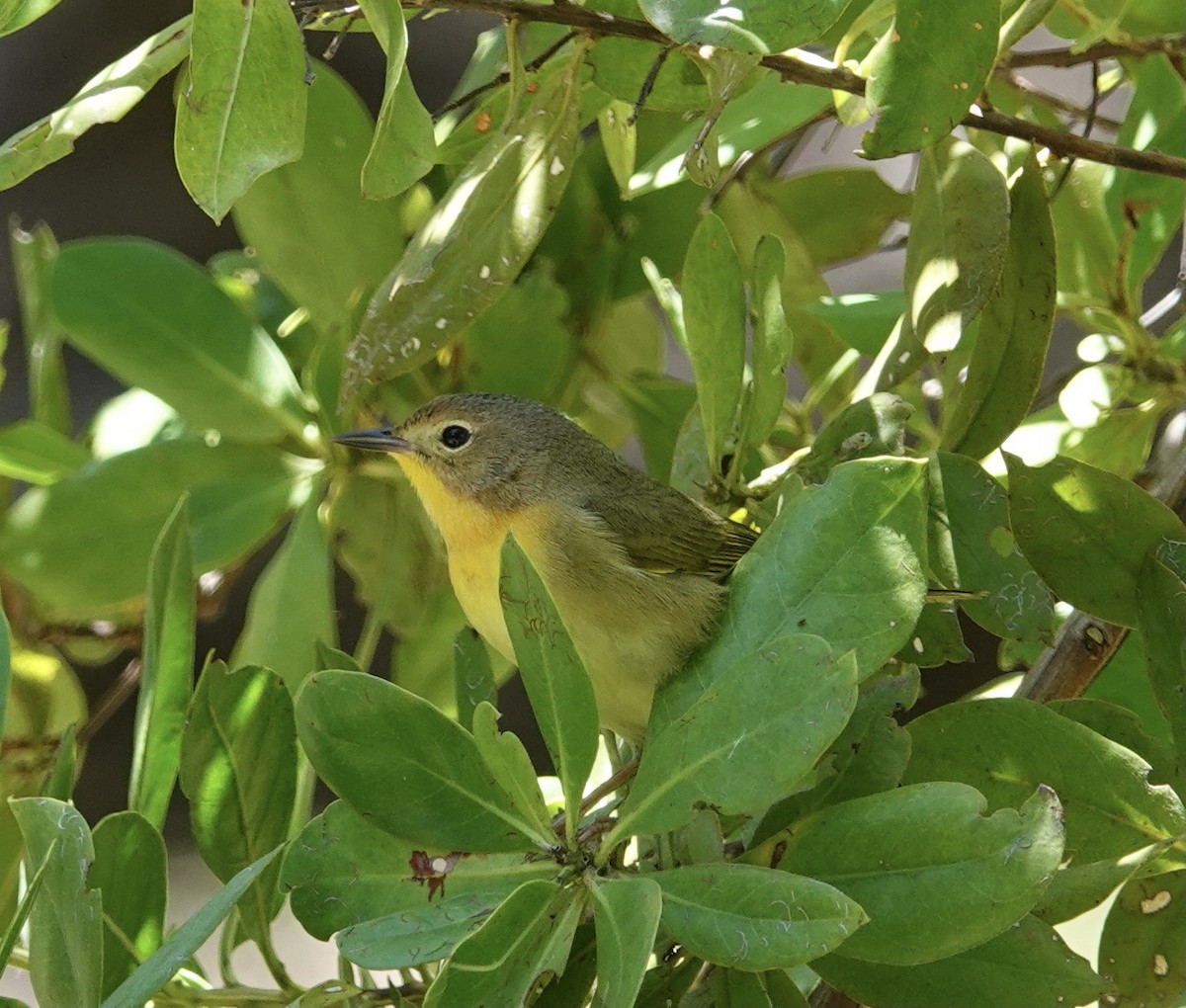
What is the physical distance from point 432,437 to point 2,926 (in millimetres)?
954

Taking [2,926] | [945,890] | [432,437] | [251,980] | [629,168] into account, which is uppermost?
[629,168]

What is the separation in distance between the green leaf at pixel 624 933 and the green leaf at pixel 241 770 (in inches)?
18.0

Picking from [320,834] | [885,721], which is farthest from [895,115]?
[320,834]

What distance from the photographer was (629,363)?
2109 mm


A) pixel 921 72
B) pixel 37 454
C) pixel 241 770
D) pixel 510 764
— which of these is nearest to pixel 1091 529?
pixel 921 72

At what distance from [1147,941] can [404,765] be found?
2.54ft

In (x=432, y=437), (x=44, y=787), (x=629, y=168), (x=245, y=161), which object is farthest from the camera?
(x=432, y=437)

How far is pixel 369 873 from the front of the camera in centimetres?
114

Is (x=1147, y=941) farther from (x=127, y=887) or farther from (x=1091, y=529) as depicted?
(x=127, y=887)

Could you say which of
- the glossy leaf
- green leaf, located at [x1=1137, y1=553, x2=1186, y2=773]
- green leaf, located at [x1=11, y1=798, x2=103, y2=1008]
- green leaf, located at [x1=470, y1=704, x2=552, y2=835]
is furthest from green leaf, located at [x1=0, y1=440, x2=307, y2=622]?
green leaf, located at [x1=1137, y1=553, x2=1186, y2=773]

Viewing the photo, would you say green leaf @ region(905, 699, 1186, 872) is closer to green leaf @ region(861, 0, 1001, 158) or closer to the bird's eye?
green leaf @ region(861, 0, 1001, 158)

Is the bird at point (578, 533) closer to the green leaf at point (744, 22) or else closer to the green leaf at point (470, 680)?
the green leaf at point (470, 680)

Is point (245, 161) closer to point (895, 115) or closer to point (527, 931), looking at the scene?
point (895, 115)

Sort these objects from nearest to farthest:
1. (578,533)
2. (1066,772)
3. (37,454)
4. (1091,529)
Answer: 1. (1066,772)
2. (1091,529)
3. (37,454)
4. (578,533)
